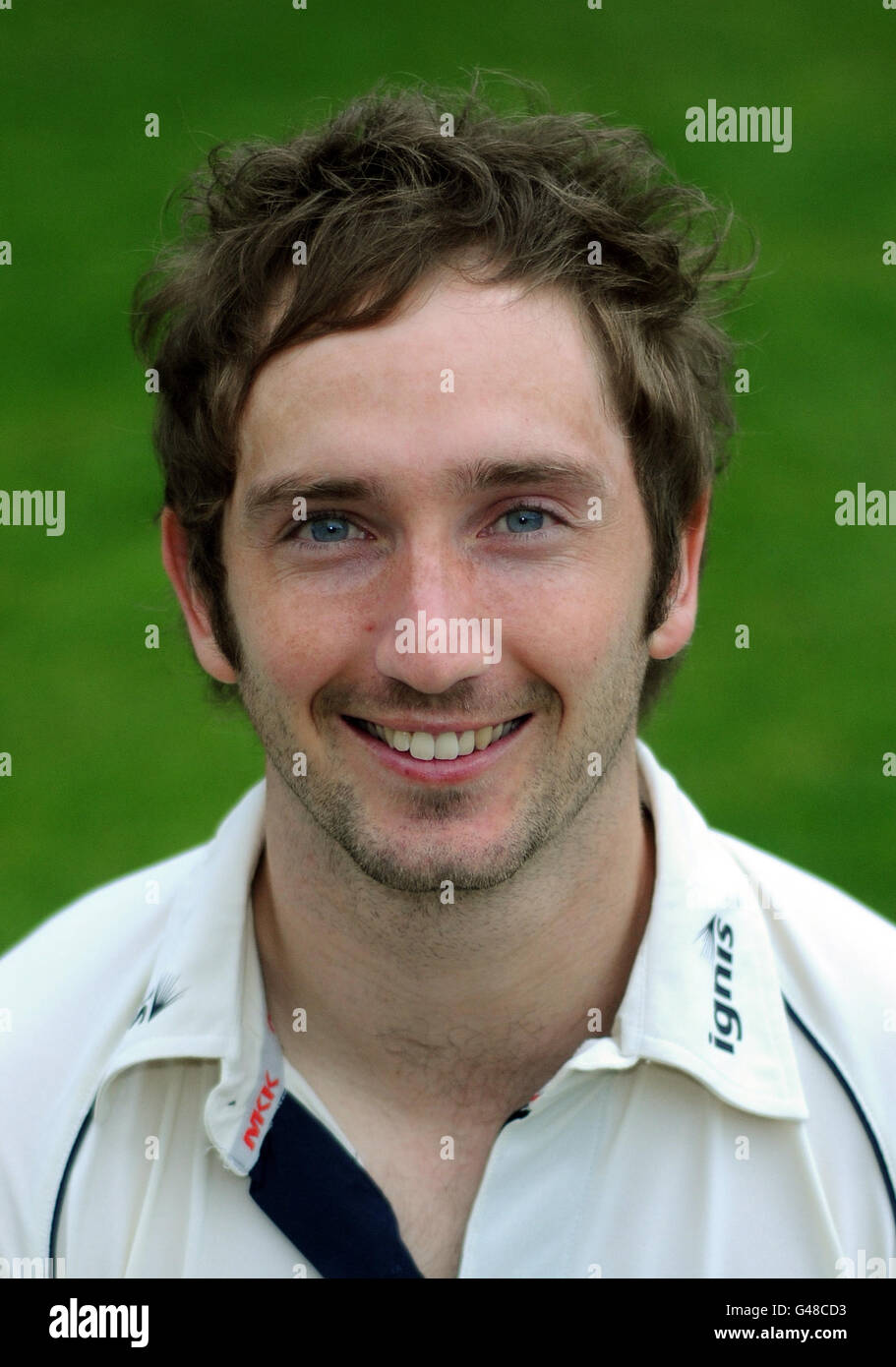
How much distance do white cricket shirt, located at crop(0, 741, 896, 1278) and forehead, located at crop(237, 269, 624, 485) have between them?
0.95 meters

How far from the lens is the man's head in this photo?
3.15 metres

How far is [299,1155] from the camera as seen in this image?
3.30 meters

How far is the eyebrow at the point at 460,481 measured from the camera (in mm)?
3129

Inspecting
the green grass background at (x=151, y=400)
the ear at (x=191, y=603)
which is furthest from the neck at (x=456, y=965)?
the green grass background at (x=151, y=400)

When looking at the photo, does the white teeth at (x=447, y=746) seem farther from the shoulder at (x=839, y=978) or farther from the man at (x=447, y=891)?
the shoulder at (x=839, y=978)

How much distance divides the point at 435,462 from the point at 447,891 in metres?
0.80

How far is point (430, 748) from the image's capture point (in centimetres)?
323

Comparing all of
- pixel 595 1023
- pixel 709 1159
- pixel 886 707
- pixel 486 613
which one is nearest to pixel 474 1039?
pixel 595 1023

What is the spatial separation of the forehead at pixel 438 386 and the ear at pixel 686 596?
19.1 inches

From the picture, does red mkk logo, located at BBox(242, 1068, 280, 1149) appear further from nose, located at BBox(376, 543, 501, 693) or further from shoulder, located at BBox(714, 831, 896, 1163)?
shoulder, located at BBox(714, 831, 896, 1163)

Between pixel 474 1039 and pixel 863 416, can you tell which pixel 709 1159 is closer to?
pixel 474 1039

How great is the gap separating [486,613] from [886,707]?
5.14 m

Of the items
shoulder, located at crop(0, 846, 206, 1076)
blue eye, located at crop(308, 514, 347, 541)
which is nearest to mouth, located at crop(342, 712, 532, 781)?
blue eye, located at crop(308, 514, 347, 541)

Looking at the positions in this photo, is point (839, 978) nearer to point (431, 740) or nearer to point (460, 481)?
point (431, 740)
